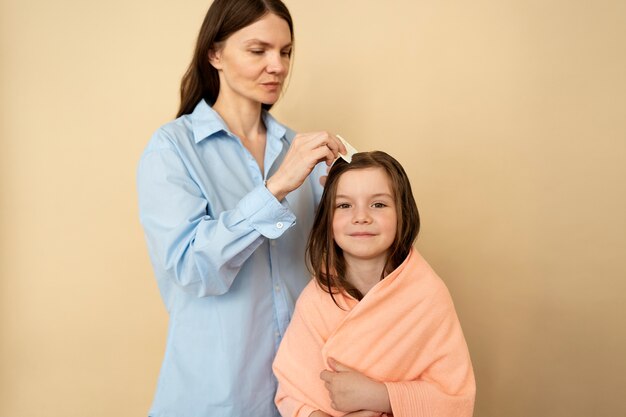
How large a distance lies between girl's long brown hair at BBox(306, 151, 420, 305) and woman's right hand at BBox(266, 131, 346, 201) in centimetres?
18

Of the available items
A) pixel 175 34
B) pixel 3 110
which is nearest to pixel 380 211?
pixel 175 34

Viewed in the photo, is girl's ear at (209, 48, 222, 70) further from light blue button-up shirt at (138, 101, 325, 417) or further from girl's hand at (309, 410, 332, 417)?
girl's hand at (309, 410, 332, 417)

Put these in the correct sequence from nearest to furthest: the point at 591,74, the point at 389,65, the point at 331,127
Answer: the point at 591,74 < the point at 389,65 < the point at 331,127

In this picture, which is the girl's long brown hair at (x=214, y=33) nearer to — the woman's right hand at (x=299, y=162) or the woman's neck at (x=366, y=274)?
the woman's right hand at (x=299, y=162)

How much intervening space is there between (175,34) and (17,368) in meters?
1.61

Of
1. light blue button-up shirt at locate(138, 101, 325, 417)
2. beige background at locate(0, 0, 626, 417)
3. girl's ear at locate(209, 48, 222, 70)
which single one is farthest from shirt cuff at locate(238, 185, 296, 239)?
beige background at locate(0, 0, 626, 417)

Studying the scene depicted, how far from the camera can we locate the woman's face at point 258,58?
1705 millimetres

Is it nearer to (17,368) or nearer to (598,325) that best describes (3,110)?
(17,368)

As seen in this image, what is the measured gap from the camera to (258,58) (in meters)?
1.71

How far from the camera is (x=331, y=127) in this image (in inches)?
105

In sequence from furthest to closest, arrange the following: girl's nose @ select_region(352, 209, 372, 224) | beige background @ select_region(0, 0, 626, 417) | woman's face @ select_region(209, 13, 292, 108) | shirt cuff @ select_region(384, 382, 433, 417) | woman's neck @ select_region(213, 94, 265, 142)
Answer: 1. beige background @ select_region(0, 0, 626, 417)
2. woman's neck @ select_region(213, 94, 265, 142)
3. woman's face @ select_region(209, 13, 292, 108)
4. girl's nose @ select_region(352, 209, 372, 224)
5. shirt cuff @ select_region(384, 382, 433, 417)

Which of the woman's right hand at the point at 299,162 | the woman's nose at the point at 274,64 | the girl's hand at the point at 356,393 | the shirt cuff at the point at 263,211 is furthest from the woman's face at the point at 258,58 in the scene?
the girl's hand at the point at 356,393

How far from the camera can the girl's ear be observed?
1.80 metres

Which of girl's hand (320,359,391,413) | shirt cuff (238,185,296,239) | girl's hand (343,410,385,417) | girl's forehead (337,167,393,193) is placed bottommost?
girl's hand (343,410,385,417)
